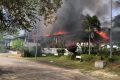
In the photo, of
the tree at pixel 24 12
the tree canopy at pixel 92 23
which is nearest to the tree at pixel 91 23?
the tree canopy at pixel 92 23

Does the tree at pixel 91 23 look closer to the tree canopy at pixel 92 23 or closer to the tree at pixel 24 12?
the tree canopy at pixel 92 23

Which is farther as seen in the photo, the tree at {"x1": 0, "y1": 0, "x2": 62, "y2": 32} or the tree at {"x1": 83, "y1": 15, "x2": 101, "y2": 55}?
the tree at {"x1": 83, "y1": 15, "x2": 101, "y2": 55}

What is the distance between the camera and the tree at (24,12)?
18150 millimetres

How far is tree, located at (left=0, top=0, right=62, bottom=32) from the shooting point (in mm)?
18150

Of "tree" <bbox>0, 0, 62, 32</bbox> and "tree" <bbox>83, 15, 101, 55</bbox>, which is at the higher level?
"tree" <bbox>83, 15, 101, 55</bbox>

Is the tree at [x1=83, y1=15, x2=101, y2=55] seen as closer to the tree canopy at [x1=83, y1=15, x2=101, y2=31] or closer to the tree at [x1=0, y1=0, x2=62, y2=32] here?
the tree canopy at [x1=83, y1=15, x2=101, y2=31]

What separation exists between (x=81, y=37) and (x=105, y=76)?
1084 inches

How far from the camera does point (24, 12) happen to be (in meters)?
19.1

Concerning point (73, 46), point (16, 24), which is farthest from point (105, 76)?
point (73, 46)

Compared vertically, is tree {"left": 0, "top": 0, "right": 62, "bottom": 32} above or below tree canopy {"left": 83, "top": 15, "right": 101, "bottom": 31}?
below

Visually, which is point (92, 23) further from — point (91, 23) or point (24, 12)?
point (24, 12)

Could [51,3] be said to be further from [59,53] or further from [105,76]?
[59,53]

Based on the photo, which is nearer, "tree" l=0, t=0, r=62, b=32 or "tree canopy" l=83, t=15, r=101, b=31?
"tree" l=0, t=0, r=62, b=32

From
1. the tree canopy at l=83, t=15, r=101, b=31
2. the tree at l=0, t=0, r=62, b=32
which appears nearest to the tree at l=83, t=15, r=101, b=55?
the tree canopy at l=83, t=15, r=101, b=31
